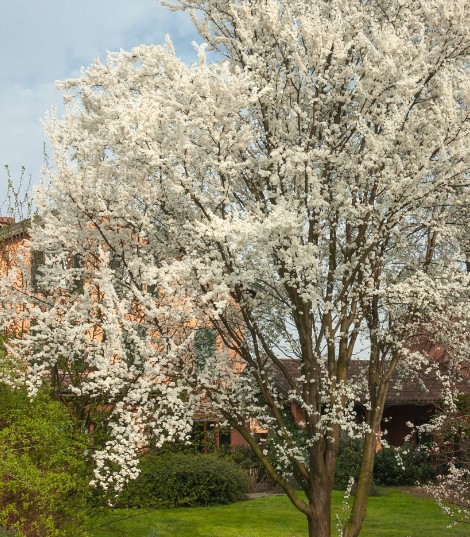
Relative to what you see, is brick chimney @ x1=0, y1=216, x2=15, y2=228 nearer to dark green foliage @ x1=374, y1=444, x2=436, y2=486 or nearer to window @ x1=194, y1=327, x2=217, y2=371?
window @ x1=194, y1=327, x2=217, y2=371

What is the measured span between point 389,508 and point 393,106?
1431 cm

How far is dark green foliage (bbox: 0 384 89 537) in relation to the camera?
10.6m

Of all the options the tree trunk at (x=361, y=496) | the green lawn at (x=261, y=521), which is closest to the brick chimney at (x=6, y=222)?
the green lawn at (x=261, y=521)

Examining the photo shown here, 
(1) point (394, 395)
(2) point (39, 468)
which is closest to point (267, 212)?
(2) point (39, 468)

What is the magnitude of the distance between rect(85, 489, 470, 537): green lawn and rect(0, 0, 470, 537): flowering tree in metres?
4.20

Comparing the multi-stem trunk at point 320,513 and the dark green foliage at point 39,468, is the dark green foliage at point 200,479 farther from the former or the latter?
the multi-stem trunk at point 320,513

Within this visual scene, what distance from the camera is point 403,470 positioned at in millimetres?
26266

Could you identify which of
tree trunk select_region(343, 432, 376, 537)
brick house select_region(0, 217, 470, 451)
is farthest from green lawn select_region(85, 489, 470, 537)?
tree trunk select_region(343, 432, 376, 537)

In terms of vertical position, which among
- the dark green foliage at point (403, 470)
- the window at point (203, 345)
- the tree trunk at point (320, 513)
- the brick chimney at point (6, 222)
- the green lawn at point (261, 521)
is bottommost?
the green lawn at point (261, 521)

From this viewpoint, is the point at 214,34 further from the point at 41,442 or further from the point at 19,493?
the point at 19,493

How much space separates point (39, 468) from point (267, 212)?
224 inches

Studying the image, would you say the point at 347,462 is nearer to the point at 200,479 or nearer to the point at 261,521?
the point at 200,479

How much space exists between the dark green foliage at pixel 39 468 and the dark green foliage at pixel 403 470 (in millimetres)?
16792

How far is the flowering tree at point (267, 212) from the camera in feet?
34.6
